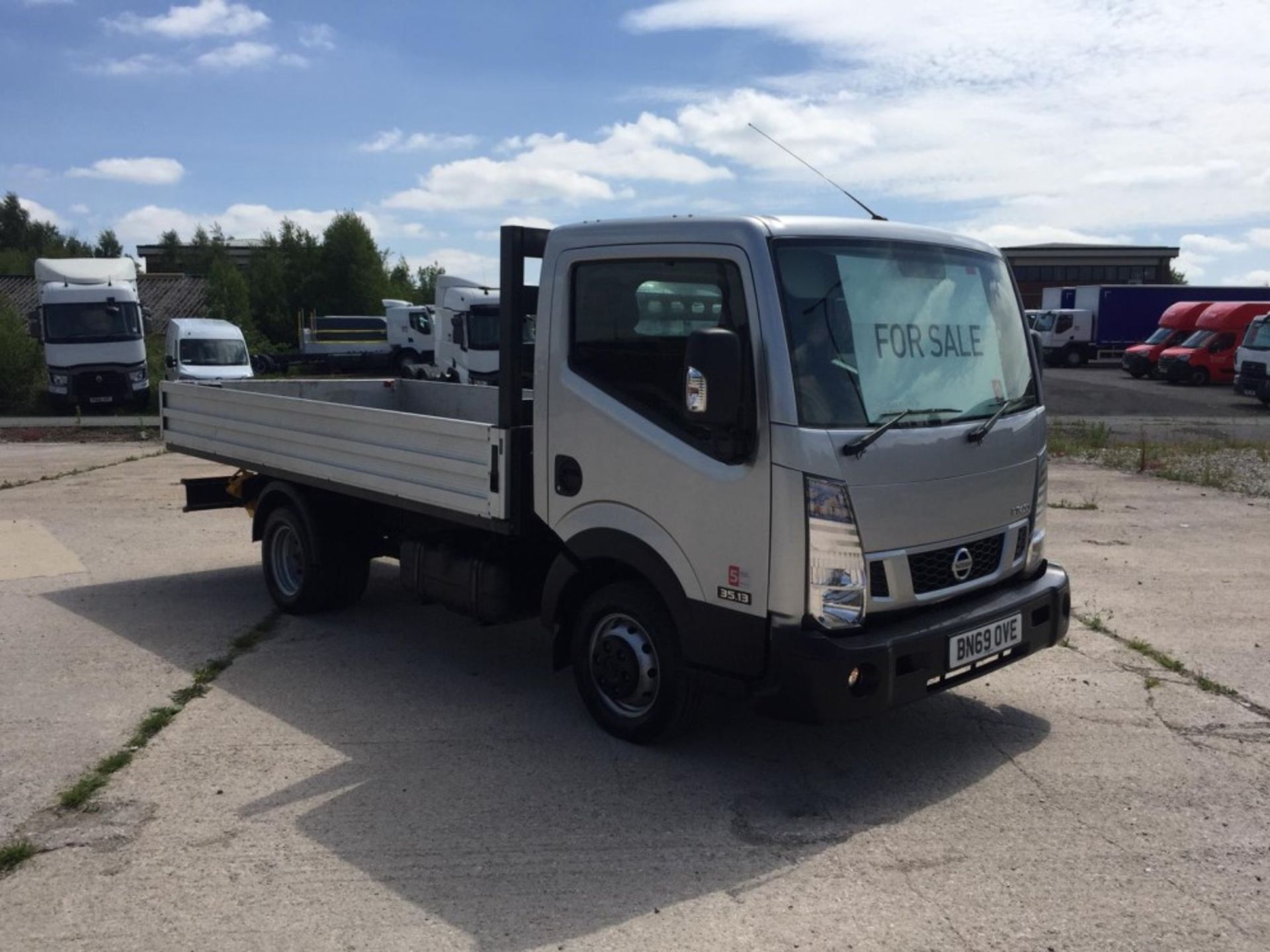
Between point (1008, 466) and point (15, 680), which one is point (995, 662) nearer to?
point (1008, 466)

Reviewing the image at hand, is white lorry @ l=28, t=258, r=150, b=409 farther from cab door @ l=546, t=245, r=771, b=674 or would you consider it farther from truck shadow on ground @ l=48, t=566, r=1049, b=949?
cab door @ l=546, t=245, r=771, b=674

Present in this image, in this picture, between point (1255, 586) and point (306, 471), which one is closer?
point (306, 471)

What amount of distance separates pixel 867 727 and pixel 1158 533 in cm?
675

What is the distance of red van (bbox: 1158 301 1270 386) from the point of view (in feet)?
127

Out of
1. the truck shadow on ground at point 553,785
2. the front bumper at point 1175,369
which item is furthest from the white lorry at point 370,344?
the truck shadow on ground at point 553,785

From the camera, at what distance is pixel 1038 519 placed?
223 inches

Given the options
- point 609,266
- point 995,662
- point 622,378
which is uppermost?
point 609,266

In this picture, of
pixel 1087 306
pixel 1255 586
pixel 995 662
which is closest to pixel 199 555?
pixel 995 662

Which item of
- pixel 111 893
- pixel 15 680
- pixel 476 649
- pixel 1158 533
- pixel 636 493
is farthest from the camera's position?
pixel 1158 533

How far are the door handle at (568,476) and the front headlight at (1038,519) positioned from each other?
7.31ft

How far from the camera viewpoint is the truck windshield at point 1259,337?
31.0m

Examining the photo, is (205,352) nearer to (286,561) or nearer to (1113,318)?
(286,561)

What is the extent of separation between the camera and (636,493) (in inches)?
202

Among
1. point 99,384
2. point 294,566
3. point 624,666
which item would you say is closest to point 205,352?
point 99,384
